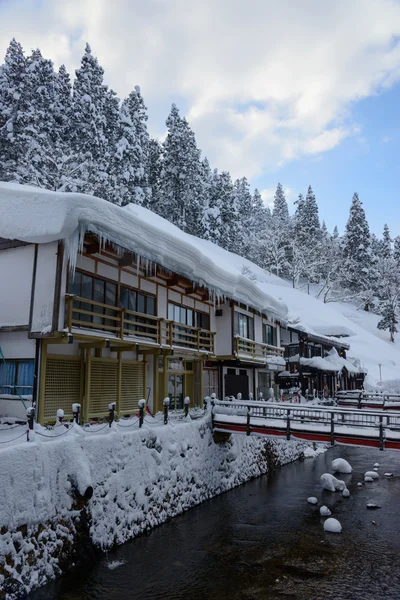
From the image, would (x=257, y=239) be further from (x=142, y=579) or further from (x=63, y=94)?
(x=142, y=579)

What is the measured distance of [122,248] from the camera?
1673 cm

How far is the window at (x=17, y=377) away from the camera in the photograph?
46.5 ft

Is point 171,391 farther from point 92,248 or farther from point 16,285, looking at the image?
point 16,285

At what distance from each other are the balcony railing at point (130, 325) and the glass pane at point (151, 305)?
1.47ft

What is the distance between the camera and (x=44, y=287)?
14430 millimetres

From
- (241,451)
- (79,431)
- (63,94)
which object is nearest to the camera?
(79,431)

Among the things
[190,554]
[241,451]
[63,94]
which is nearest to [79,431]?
[190,554]

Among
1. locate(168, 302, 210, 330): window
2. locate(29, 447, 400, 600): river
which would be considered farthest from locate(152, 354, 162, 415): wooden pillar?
locate(29, 447, 400, 600): river

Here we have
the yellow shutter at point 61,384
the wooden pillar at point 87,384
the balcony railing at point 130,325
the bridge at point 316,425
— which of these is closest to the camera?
the yellow shutter at point 61,384

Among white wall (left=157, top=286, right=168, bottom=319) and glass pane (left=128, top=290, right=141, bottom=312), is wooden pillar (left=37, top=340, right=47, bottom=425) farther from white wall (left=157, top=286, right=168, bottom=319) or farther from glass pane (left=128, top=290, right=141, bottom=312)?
white wall (left=157, top=286, right=168, bottom=319)

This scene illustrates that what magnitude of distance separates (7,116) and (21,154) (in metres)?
4.14

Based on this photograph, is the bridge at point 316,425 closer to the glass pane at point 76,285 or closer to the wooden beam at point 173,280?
the wooden beam at point 173,280

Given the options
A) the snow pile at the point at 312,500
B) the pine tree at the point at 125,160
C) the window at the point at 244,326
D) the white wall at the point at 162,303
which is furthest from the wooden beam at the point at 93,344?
the pine tree at the point at 125,160

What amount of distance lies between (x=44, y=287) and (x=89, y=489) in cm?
693
